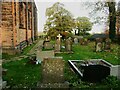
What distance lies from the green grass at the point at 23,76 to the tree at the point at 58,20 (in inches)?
1066

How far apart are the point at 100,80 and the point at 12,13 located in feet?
29.7

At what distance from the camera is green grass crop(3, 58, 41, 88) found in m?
7.38

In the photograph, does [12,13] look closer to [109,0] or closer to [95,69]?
[95,69]

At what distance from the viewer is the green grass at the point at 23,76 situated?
7.38m

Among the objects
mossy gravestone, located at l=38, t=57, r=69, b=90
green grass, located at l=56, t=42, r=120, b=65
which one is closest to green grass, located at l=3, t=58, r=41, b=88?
mossy gravestone, located at l=38, t=57, r=69, b=90

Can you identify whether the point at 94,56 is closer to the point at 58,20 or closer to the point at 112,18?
the point at 112,18

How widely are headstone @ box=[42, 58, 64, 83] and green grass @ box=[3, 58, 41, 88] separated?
0.50 m

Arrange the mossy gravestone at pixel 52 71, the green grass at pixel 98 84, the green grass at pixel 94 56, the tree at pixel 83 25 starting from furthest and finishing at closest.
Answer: the tree at pixel 83 25 → the green grass at pixel 94 56 → the mossy gravestone at pixel 52 71 → the green grass at pixel 98 84

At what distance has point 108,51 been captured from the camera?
17297 millimetres

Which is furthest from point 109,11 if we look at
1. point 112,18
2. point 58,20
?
point 58,20

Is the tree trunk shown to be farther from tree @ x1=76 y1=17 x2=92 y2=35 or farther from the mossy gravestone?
tree @ x1=76 y1=17 x2=92 y2=35

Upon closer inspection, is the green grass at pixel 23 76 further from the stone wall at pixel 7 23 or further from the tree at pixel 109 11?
the tree at pixel 109 11

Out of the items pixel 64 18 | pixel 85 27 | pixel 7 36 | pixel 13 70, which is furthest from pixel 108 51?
pixel 85 27

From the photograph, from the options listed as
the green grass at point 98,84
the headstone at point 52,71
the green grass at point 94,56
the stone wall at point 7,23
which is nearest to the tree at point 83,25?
the green grass at point 94,56
